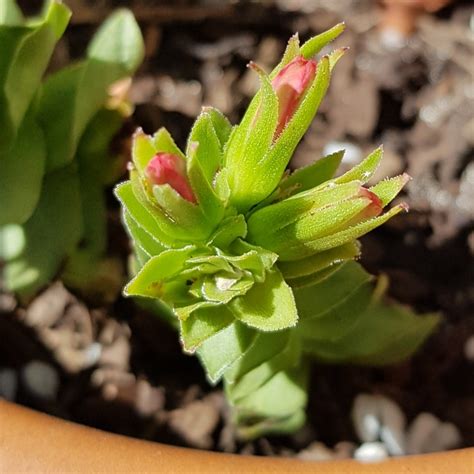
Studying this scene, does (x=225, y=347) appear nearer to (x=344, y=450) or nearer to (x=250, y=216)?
(x=250, y=216)

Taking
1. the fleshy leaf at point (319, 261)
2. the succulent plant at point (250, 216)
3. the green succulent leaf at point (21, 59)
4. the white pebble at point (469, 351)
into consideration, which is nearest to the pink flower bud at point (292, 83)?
the succulent plant at point (250, 216)

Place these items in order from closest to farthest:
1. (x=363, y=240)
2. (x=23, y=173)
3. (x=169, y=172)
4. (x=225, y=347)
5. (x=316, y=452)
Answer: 1. (x=169, y=172)
2. (x=225, y=347)
3. (x=23, y=173)
4. (x=316, y=452)
5. (x=363, y=240)

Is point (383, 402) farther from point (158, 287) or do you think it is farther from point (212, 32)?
point (212, 32)

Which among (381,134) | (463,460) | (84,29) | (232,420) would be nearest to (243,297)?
(463,460)

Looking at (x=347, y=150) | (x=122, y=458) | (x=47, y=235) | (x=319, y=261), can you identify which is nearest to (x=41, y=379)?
(x=47, y=235)

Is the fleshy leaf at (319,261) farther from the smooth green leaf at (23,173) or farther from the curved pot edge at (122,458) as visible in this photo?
the smooth green leaf at (23,173)

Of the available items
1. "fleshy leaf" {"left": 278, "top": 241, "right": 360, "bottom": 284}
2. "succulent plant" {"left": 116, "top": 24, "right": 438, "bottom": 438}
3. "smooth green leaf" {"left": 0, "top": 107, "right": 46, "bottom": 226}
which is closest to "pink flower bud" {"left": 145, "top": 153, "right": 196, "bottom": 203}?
"succulent plant" {"left": 116, "top": 24, "right": 438, "bottom": 438}

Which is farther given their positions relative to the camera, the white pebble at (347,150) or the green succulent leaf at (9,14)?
the white pebble at (347,150)

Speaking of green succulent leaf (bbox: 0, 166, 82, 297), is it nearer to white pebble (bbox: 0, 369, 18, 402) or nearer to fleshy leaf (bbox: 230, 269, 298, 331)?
white pebble (bbox: 0, 369, 18, 402)
